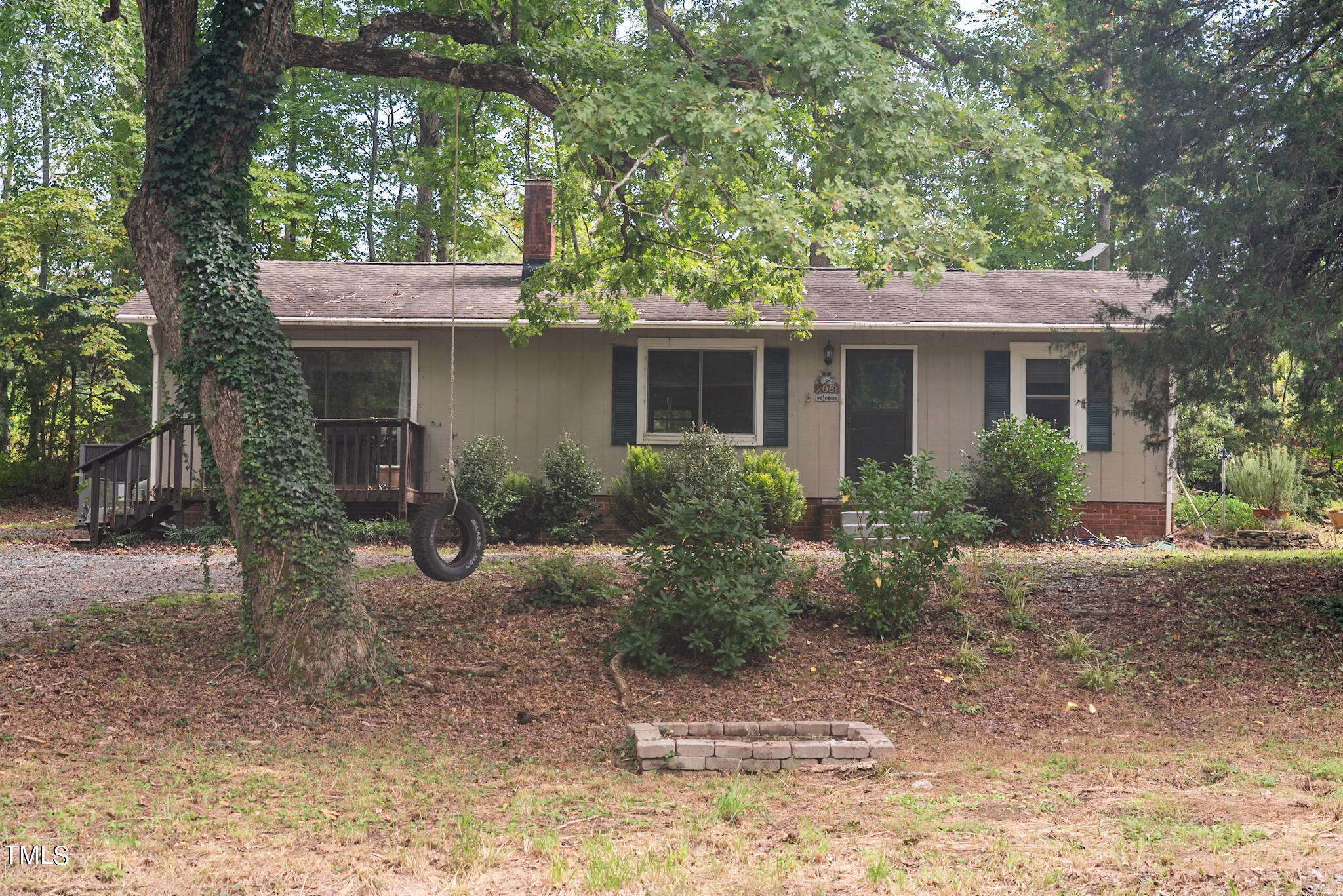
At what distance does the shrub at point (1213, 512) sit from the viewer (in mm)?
14117

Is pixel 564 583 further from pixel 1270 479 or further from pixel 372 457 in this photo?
pixel 1270 479

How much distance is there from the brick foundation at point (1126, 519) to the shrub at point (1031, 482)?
3.13 ft

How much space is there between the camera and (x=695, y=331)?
13.9 meters

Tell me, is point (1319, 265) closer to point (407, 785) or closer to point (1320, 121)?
point (1320, 121)

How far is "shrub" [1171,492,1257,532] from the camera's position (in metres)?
14.1

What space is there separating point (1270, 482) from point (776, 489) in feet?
21.8

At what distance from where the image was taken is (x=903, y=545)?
25.7 ft

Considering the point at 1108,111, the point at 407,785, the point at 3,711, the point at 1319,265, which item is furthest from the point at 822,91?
the point at 3,711

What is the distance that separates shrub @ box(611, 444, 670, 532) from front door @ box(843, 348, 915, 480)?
104 inches

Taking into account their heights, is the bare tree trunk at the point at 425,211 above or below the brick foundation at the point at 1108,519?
above

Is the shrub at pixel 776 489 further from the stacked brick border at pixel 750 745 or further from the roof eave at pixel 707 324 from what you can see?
the stacked brick border at pixel 750 745

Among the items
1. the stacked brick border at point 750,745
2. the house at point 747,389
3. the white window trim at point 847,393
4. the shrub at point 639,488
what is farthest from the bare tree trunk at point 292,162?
the stacked brick border at point 750,745

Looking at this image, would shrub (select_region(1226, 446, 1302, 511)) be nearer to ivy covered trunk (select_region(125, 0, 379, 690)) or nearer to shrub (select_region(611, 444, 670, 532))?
shrub (select_region(611, 444, 670, 532))

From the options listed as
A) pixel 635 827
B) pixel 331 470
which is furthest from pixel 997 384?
pixel 635 827
